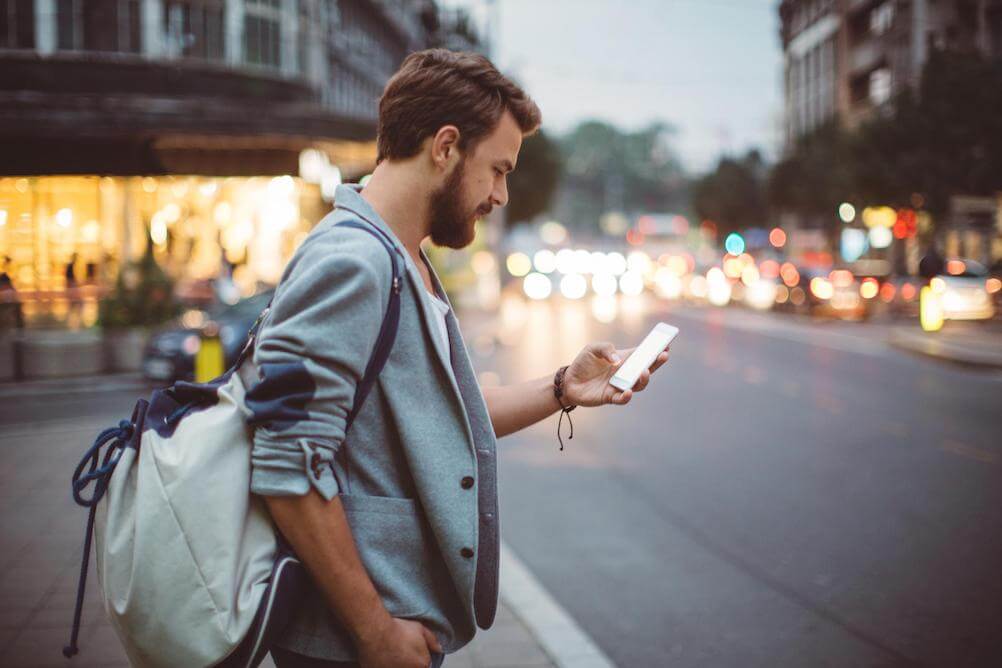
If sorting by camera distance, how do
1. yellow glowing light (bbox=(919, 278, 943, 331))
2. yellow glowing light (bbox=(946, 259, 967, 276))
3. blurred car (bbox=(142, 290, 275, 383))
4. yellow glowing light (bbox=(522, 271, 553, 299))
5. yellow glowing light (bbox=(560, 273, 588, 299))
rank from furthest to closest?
yellow glowing light (bbox=(560, 273, 588, 299)) → yellow glowing light (bbox=(522, 271, 553, 299)) → yellow glowing light (bbox=(946, 259, 967, 276)) → yellow glowing light (bbox=(919, 278, 943, 331)) → blurred car (bbox=(142, 290, 275, 383))

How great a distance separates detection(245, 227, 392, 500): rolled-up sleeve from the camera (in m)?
1.65

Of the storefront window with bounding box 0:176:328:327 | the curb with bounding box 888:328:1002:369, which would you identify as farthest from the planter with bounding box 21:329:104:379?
the curb with bounding box 888:328:1002:369

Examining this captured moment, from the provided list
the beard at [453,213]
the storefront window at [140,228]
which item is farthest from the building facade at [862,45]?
the beard at [453,213]

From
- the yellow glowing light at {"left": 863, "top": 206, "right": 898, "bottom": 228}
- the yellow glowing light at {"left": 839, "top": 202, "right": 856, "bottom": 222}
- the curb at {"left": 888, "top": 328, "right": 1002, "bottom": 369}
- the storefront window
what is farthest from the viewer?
the yellow glowing light at {"left": 839, "top": 202, "right": 856, "bottom": 222}

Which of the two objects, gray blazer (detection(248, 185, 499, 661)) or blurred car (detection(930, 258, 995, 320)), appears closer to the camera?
gray blazer (detection(248, 185, 499, 661))

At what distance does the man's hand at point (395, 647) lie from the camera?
1762mm

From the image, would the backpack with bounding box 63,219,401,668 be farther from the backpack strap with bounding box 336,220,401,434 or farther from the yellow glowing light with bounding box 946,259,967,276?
the yellow glowing light with bounding box 946,259,967,276

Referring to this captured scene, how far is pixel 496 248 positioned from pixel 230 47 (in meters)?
19.5

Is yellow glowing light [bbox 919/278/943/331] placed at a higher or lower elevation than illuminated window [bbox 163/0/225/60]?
lower

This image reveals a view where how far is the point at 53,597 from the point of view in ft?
15.9

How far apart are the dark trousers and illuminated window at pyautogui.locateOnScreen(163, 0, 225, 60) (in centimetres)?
2723

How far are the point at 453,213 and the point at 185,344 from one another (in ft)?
43.1

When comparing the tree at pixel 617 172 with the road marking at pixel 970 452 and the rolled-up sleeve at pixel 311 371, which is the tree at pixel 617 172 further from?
the rolled-up sleeve at pixel 311 371

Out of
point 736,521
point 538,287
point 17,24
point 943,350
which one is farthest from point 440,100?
point 538,287
